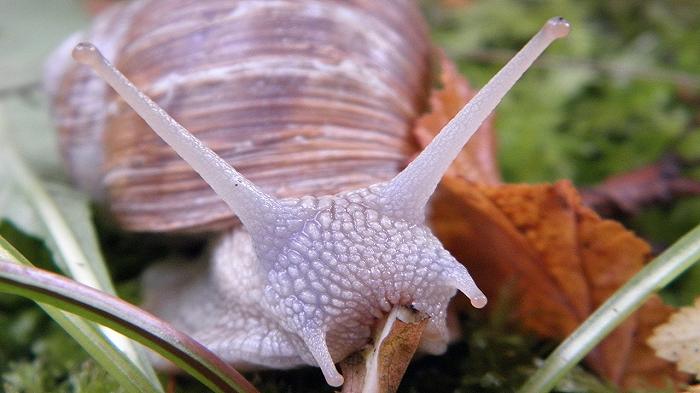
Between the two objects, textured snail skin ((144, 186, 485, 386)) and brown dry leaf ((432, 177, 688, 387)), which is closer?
textured snail skin ((144, 186, 485, 386))

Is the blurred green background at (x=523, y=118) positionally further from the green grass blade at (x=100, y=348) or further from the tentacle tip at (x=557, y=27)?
the tentacle tip at (x=557, y=27)

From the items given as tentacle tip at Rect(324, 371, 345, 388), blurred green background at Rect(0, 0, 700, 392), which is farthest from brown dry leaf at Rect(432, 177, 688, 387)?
tentacle tip at Rect(324, 371, 345, 388)

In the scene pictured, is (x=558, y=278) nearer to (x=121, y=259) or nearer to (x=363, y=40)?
(x=363, y=40)

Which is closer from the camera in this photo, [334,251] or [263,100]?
[334,251]

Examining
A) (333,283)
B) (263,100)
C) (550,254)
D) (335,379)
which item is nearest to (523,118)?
(550,254)

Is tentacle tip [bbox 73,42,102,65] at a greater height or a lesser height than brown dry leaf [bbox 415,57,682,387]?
lesser

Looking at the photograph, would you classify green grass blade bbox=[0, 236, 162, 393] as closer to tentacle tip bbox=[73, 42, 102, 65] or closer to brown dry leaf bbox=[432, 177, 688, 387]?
tentacle tip bbox=[73, 42, 102, 65]

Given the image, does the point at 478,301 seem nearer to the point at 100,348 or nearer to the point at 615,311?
the point at 615,311
